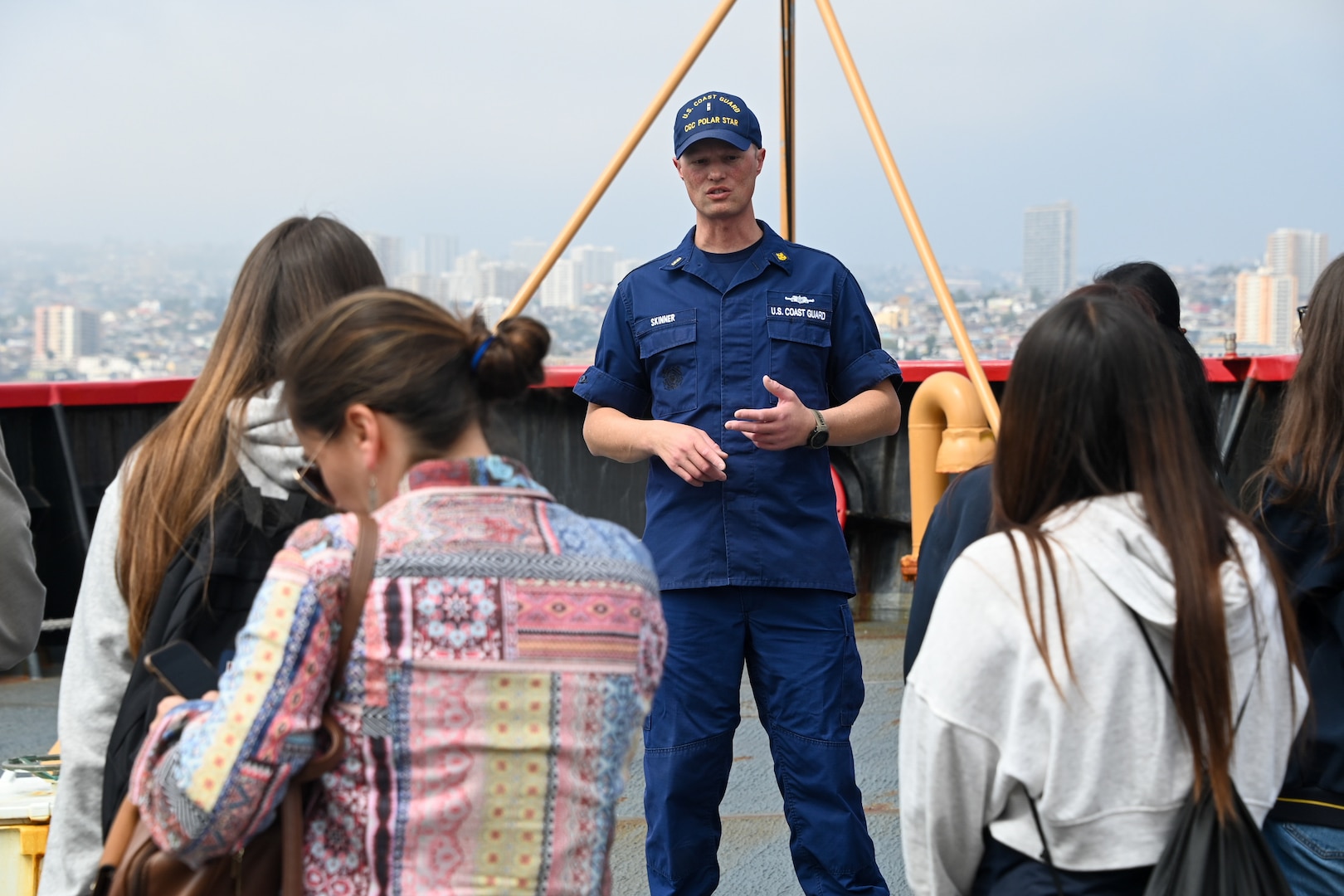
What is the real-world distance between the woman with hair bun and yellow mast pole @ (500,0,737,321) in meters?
3.84

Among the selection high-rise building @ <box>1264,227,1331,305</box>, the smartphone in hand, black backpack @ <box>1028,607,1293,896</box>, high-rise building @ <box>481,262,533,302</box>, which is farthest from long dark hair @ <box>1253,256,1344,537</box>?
high-rise building @ <box>1264,227,1331,305</box>

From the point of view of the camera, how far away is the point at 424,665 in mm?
1437

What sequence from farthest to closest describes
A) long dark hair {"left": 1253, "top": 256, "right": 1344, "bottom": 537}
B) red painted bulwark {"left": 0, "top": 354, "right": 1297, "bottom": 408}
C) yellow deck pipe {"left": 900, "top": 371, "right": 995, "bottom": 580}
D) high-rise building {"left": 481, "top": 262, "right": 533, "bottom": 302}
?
1. high-rise building {"left": 481, "top": 262, "right": 533, "bottom": 302}
2. red painted bulwark {"left": 0, "top": 354, "right": 1297, "bottom": 408}
3. yellow deck pipe {"left": 900, "top": 371, "right": 995, "bottom": 580}
4. long dark hair {"left": 1253, "top": 256, "right": 1344, "bottom": 537}

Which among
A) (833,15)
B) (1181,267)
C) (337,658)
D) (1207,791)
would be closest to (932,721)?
(1207,791)

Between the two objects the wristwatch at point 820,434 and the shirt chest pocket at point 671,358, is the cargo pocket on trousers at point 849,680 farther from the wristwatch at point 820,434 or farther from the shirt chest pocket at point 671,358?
the shirt chest pocket at point 671,358

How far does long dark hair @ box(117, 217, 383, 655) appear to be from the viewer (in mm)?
1863

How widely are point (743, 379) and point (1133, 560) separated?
1.72m

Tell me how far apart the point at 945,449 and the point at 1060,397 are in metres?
3.45

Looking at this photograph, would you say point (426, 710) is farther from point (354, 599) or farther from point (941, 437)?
point (941, 437)

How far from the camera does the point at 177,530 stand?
72.7 inches

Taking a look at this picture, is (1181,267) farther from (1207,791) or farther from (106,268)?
(106,268)

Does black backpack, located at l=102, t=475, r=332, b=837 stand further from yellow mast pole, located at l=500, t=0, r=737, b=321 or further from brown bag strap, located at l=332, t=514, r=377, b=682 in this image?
yellow mast pole, located at l=500, t=0, r=737, b=321

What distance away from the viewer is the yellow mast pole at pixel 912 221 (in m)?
5.09

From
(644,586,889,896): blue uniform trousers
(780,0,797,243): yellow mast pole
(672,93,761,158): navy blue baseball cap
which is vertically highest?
(780,0,797,243): yellow mast pole
